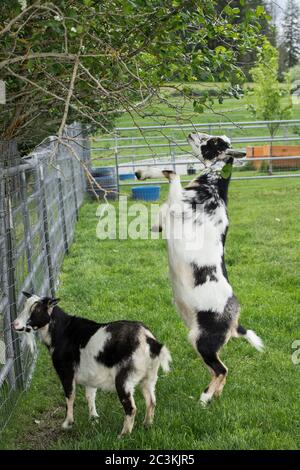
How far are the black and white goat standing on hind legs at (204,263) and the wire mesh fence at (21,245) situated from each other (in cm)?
84

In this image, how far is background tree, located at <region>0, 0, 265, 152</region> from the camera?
11.4 ft

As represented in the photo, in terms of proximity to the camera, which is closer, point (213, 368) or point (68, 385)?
point (68, 385)

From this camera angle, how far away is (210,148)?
17.7 feet

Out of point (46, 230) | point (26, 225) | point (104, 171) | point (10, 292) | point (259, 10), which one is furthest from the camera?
point (104, 171)

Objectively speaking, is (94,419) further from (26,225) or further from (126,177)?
(126,177)

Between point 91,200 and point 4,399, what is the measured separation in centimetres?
1165

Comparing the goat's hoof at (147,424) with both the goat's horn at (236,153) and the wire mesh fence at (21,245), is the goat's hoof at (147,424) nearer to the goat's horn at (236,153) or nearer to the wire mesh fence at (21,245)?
the wire mesh fence at (21,245)

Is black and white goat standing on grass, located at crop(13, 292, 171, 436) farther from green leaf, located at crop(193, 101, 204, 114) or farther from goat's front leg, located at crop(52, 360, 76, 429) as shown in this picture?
green leaf, located at crop(193, 101, 204, 114)

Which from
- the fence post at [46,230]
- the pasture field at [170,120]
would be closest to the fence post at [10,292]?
the pasture field at [170,120]

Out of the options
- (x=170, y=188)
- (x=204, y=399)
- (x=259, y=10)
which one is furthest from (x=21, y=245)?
(x=259, y=10)

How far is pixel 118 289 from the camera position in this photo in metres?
7.83

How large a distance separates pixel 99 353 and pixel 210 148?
206cm

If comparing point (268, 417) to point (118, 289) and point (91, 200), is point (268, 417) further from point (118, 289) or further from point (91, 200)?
point (91, 200)
